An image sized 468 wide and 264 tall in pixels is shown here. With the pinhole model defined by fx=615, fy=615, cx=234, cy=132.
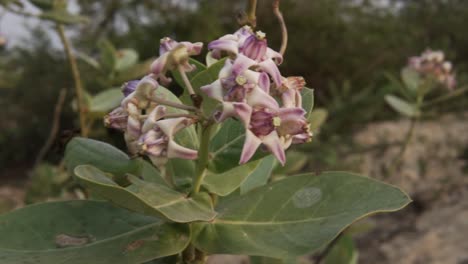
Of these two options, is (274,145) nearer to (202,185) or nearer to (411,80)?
(202,185)

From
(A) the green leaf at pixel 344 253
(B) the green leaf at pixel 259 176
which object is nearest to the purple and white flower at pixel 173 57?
(B) the green leaf at pixel 259 176

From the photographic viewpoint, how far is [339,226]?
2.10ft

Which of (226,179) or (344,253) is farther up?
(226,179)

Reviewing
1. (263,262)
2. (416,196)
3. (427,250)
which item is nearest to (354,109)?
(416,196)

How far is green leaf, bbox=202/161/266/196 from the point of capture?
759mm

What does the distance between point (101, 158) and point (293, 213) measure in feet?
0.78

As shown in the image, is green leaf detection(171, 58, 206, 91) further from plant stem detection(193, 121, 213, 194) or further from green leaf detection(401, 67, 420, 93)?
green leaf detection(401, 67, 420, 93)

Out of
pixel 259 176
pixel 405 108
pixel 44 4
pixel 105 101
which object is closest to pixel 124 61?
pixel 105 101

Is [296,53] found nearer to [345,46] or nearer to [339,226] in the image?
[345,46]

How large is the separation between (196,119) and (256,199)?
0.14 metres

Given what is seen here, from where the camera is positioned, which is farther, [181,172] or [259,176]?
[259,176]

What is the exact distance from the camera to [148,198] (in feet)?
2.14

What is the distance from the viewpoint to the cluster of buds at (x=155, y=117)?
2.12ft

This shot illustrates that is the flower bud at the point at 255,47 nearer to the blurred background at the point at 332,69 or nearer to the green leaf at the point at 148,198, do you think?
the green leaf at the point at 148,198
